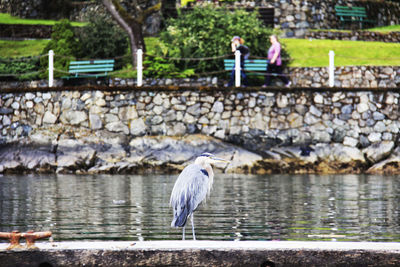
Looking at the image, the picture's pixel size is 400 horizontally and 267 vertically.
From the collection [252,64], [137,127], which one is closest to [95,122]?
[137,127]

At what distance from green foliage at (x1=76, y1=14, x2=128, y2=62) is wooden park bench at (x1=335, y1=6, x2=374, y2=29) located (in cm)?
1017

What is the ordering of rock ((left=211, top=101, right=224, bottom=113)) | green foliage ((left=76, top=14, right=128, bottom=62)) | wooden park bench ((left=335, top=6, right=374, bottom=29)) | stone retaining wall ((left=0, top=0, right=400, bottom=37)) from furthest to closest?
wooden park bench ((left=335, top=6, right=374, bottom=29)) < stone retaining wall ((left=0, top=0, right=400, bottom=37)) < green foliage ((left=76, top=14, right=128, bottom=62)) < rock ((left=211, top=101, right=224, bottom=113))

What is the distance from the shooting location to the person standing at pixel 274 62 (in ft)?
85.6

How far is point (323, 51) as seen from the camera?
30016mm

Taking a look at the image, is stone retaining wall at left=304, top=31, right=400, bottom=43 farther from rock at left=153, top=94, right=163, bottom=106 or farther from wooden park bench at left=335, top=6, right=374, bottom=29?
rock at left=153, top=94, right=163, bottom=106

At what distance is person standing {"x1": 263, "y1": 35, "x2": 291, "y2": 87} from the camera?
85.6 feet

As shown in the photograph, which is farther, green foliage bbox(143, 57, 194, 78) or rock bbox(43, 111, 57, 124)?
green foliage bbox(143, 57, 194, 78)

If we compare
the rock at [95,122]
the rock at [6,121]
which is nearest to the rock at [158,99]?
the rock at [95,122]

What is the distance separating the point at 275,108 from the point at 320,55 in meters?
4.29

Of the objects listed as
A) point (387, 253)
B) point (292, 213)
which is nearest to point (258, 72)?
point (292, 213)

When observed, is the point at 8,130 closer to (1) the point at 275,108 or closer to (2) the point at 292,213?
(1) the point at 275,108

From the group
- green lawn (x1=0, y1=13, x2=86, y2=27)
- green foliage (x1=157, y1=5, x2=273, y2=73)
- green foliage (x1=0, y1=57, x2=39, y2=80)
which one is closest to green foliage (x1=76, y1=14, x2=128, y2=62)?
green foliage (x1=0, y1=57, x2=39, y2=80)

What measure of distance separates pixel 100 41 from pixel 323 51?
7907 millimetres

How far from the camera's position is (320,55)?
29.2 m
